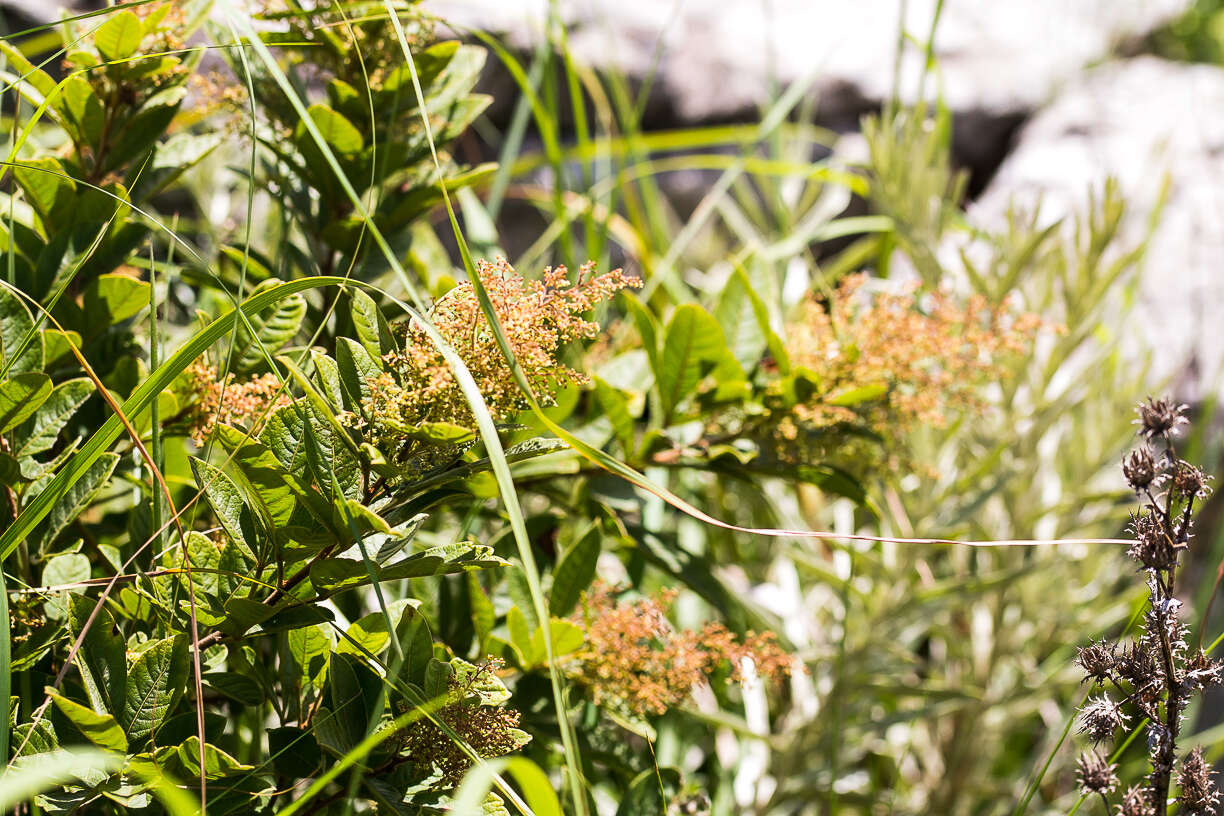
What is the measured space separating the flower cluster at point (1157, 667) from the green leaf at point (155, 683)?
0.41 m

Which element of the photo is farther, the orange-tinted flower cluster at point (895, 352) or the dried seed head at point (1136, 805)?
the orange-tinted flower cluster at point (895, 352)

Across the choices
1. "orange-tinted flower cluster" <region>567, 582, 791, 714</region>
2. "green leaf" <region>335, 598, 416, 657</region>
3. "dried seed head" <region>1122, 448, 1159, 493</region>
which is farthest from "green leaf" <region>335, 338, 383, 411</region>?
"dried seed head" <region>1122, 448, 1159, 493</region>

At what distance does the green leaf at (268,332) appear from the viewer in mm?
544

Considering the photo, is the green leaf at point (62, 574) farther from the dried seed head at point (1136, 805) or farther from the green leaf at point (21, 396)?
the dried seed head at point (1136, 805)

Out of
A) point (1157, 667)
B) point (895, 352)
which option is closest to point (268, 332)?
point (895, 352)

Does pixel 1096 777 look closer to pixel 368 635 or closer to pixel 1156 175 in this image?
pixel 368 635

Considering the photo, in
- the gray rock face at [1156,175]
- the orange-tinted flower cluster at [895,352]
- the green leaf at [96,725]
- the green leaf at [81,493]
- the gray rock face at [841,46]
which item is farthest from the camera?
the gray rock face at [841,46]

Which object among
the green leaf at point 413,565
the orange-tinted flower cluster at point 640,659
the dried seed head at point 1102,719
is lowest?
the orange-tinted flower cluster at point 640,659

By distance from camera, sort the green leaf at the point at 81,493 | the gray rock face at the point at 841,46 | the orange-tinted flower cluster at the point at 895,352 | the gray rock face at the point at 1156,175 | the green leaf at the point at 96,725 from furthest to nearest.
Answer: the gray rock face at the point at 841,46
the gray rock face at the point at 1156,175
the orange-tinted flower cluster at the point at 895,352
the green leaf at the point at 81,493
the green leaf at the point at 96,725

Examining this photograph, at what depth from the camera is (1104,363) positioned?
3.37 feet

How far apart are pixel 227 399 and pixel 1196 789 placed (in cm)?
50

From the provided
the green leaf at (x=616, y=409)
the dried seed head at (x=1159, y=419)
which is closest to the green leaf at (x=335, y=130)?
the green leaf at (x=616, y=409)

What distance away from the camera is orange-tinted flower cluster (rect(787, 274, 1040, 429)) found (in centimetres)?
61

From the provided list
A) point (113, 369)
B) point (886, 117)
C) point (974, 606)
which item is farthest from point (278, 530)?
point (974, 606)
